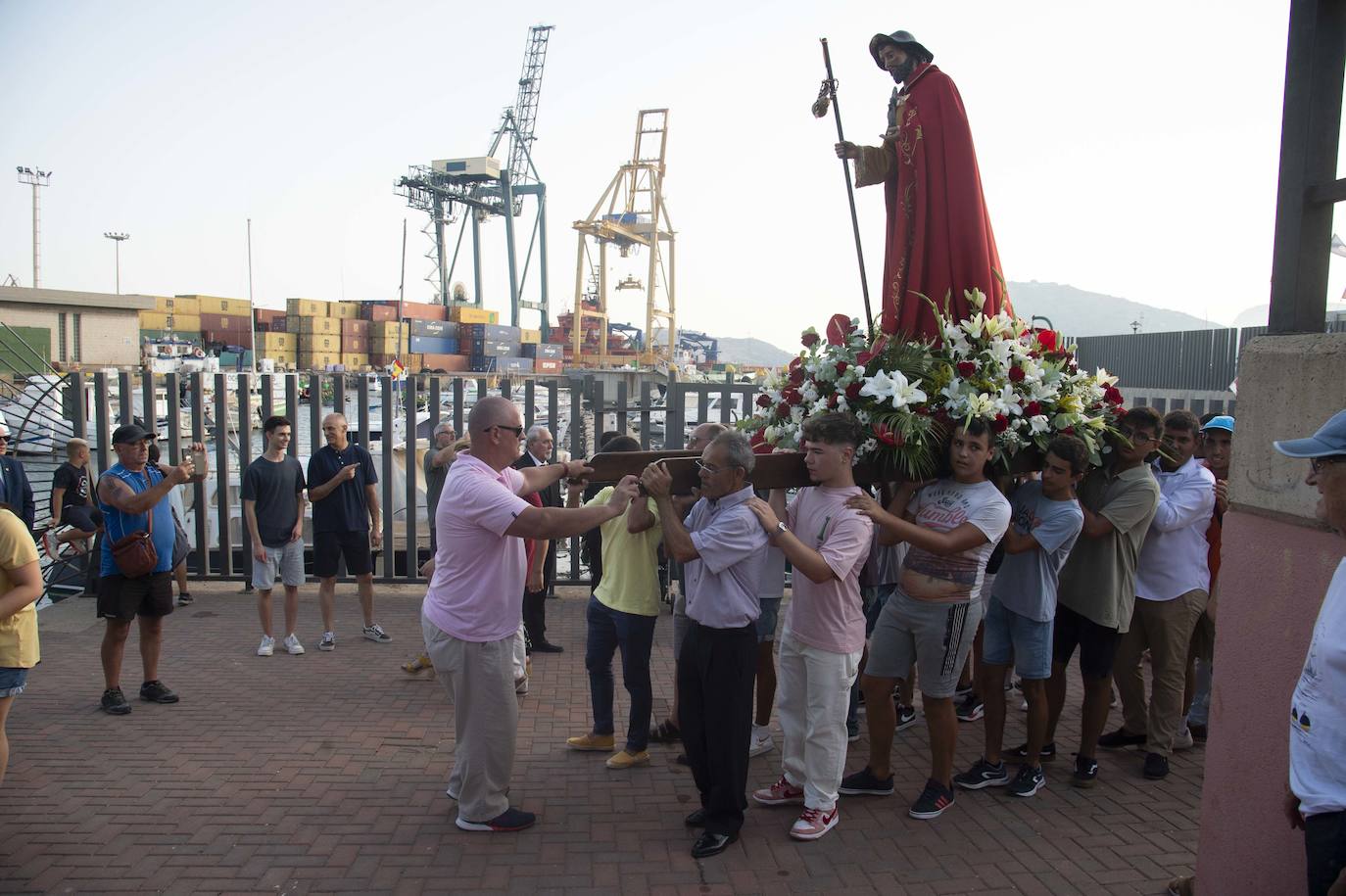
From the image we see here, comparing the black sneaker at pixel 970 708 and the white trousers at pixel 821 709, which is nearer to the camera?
the white trousers at pixel 821 709

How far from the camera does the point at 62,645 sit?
23.9 feet

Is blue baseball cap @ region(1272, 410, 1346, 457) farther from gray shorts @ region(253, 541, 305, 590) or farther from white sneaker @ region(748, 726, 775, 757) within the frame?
gray shorts @ region(253, 541, 305, 590)

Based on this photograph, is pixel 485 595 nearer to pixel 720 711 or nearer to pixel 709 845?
pixel 720 711

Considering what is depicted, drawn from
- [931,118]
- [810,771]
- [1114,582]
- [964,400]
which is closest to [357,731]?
[810,771]

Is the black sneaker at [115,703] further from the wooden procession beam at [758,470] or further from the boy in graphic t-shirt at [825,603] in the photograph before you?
the boy in graphic t-shirt at [825,603]

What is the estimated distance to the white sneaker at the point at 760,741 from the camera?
5.13 metres

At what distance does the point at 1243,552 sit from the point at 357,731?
16.1 ft

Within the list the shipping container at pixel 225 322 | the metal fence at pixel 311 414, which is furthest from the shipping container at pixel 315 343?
the metal fence at pixel 311 414

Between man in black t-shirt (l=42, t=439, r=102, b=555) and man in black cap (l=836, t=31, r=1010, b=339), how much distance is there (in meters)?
A: 6.89

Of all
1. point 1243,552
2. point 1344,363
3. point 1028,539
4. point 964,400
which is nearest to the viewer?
point 1344,363

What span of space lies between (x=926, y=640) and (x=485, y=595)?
2.13 metres

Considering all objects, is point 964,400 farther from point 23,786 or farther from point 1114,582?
point 23,786

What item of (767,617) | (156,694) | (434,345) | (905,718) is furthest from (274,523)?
(434,345)

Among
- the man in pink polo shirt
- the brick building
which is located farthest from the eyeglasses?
the brick building
